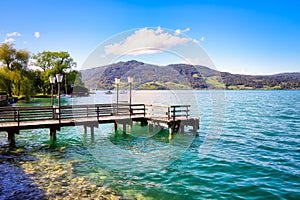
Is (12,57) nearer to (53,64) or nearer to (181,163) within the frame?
(53,64)

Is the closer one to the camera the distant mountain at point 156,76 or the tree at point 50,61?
the distant mountain at point 156,76

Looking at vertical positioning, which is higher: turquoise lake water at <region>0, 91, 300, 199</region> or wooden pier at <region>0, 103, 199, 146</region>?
wooden pier at <region>0, 103, 199, 146</region>

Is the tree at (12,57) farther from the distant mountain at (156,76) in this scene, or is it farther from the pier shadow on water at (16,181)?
the pier shadow on water at (16,181)

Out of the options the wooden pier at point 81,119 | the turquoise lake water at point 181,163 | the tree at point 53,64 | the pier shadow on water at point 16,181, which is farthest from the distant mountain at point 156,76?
the tree at point 53,64

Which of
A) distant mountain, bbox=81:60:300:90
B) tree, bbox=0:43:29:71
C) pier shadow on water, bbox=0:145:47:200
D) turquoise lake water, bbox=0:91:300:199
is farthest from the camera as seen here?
tree, bbox=0:43:29:71

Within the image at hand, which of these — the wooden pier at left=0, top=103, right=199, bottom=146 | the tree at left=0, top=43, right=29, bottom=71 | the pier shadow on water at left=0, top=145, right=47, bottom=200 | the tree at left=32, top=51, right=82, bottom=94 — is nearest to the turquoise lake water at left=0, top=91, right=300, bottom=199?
the pier shadow on water at left=0, top=145, right=47, bottom=200

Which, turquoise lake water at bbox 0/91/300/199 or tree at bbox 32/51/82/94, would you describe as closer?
turquoise lake water at bbox 0/91/300/199

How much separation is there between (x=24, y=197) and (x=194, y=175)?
6655 mm

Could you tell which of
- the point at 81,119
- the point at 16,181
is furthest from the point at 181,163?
the point at 81,119

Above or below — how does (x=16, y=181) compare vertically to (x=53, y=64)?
below

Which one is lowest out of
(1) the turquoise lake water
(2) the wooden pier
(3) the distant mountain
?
(1) the turquoise lake water

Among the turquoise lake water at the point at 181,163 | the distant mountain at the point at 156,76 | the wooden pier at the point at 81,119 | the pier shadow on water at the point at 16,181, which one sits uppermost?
the distant mountain at the point at 156,76

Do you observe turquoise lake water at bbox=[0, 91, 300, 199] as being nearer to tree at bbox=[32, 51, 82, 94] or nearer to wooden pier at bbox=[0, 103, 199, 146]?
wooden pier at bbox=[0, 103, 199, 146]

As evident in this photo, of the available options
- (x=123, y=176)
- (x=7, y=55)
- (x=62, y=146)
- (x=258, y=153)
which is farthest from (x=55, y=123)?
(x=7, y=55)
